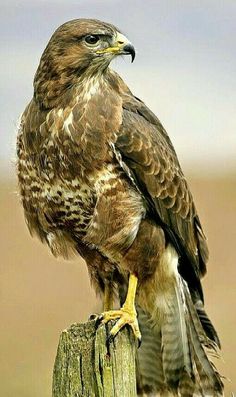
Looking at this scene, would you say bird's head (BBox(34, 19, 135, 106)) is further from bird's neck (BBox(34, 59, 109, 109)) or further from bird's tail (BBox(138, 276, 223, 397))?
bird's tail (BBox(138, 276, 223, 397))

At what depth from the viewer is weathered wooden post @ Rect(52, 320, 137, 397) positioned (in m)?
6.62

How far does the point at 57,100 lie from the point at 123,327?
149cm

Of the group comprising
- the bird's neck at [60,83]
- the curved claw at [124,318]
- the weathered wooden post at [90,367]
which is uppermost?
the bird's neck at [60,83]

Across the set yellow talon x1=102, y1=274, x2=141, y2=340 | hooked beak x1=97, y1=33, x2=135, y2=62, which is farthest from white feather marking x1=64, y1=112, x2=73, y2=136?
yellow talon x1=102, y1=274, x2=141, y2=340

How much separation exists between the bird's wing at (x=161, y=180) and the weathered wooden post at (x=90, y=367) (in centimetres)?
144

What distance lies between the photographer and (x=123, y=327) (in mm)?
7426

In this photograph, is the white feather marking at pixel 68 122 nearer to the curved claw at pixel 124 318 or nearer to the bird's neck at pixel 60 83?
the bird's neck at pixel 60 83

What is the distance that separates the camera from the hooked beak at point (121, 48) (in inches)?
315

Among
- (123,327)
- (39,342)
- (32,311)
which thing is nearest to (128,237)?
(123,327)

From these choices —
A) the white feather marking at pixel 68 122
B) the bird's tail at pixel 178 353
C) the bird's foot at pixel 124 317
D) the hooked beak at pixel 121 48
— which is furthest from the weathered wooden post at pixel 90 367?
the hooked beak at pixel 121 48

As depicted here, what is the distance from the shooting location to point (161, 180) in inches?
323

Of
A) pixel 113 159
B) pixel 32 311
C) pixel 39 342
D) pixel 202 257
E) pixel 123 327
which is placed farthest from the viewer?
pixel 32 311

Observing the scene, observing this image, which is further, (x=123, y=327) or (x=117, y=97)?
(x=117, y=97)

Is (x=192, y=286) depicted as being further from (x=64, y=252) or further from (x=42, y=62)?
(x=42, y=62)
